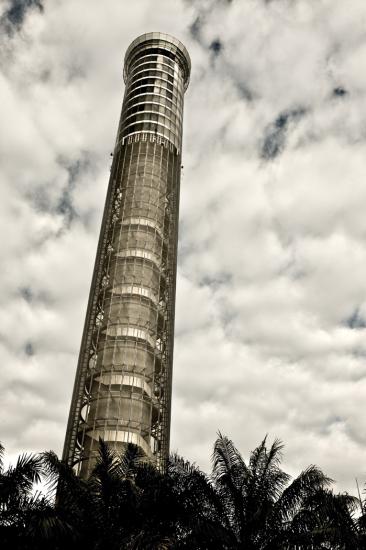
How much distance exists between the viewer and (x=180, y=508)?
21844 millimetres

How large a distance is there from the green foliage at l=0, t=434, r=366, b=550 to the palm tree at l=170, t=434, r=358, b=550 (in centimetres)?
4

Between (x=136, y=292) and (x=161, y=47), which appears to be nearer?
(x=136, y=292)

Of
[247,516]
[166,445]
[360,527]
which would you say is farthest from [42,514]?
[166,445]

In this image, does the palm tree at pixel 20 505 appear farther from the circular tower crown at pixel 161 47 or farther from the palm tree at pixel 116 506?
the circular tower crown at pixel 161 47

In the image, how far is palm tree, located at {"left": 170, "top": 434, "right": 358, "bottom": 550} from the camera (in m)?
20.8

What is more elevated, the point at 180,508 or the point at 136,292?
the point at 136,292

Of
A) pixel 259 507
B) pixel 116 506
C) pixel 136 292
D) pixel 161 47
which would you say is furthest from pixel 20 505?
pixel 161 47

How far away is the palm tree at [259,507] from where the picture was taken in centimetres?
2081

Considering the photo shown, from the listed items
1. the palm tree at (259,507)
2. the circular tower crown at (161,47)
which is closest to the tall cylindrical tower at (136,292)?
the circular tower crown at (161,47)

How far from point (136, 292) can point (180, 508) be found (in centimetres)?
3181

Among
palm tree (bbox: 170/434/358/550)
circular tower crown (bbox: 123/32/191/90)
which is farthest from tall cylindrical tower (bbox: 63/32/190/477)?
palm tree (bbox: 170/434/358/550)

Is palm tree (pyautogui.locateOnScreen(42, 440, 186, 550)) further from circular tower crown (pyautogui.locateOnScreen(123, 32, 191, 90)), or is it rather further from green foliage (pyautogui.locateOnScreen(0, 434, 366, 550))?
circular tower crown (pyautogui.locateOnScreen(123, 32, 191, 90))

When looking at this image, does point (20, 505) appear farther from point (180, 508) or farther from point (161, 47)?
point (161, 47)

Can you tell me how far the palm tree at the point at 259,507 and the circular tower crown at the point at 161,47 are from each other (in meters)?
62.9
